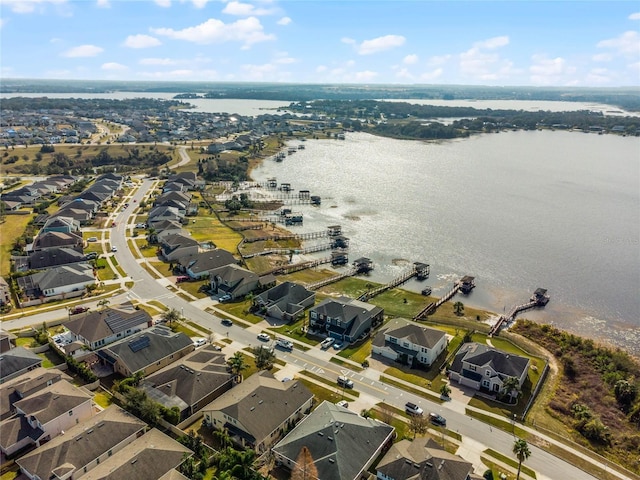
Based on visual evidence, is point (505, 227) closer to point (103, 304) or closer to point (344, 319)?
point (344, 319)

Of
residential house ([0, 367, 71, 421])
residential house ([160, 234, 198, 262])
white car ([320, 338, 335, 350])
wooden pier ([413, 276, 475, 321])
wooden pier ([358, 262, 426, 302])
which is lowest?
wooden pier ([413, 276, 475, 321])

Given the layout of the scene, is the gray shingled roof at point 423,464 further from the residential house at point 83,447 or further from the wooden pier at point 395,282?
the wooden pier at point 395,282

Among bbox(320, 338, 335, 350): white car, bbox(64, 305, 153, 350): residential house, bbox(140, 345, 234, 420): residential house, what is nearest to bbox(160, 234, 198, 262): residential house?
bbox(64, 305, 153, 350): residential house

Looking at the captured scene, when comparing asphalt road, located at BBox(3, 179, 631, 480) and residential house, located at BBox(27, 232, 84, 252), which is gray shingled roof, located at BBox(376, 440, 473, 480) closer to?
asphalt road, located at BBox(3, 179, 631, 480)

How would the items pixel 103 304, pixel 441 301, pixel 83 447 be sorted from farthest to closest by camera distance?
1. pixel 441 301
2. pixel 103 304
3. pixel 83 447

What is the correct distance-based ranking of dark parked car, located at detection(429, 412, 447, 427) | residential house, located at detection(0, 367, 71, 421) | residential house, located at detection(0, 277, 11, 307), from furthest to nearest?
residential house, located at detection(0, 277, 11, 307)
dark parked car, located at detection(429, 412, 447, 427)
residential house, located at detection(0, 367, 71, 421)

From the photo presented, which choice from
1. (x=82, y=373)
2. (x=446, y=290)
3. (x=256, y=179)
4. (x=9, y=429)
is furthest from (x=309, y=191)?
(x=9, y=429)

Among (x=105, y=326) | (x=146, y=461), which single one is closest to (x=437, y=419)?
(x=146, y=461)

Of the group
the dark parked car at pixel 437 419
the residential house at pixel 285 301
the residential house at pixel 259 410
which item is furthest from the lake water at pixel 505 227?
the residential house at pixel 259 410
